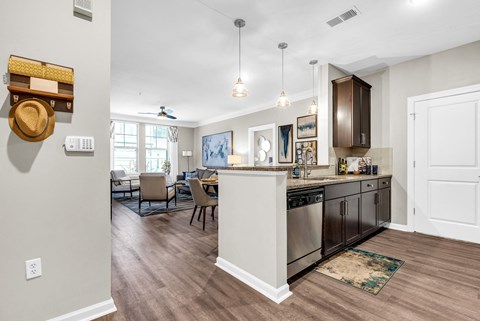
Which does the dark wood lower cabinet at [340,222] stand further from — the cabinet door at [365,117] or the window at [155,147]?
the window at [155,147]

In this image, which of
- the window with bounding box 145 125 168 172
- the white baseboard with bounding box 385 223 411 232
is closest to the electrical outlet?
the white baseboard with bounding box 385 223 411 232

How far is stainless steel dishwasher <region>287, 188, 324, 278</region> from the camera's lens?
2025 millimetres

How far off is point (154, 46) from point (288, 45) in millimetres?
1923

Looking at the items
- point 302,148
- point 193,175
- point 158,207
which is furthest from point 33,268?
point 193,175

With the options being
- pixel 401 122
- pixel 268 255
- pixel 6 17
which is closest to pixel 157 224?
pixel 268 255

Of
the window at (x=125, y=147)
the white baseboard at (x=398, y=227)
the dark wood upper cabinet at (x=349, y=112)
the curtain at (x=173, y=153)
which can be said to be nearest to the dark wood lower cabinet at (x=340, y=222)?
the dark wood upper cabinet at (x=349, y=112)

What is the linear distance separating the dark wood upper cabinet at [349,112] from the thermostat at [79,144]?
3403 millimetres

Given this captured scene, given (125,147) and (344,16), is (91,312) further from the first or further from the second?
(125,147)

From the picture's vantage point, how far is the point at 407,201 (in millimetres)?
3594

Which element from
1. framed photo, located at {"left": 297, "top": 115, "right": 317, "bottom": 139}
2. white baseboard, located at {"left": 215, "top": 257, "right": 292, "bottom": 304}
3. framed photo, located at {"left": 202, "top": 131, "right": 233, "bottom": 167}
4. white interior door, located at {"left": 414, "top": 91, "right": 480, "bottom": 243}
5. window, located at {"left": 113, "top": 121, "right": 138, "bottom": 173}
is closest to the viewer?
white baseboard, located at {"left": 215, "top": 257, "right": 292, "bottom": 304}

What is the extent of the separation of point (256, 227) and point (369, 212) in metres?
2.09

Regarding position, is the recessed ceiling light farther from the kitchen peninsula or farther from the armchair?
the armchair

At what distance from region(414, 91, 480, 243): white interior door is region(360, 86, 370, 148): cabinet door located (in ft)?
2.23

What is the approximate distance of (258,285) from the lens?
1961 millimetres
